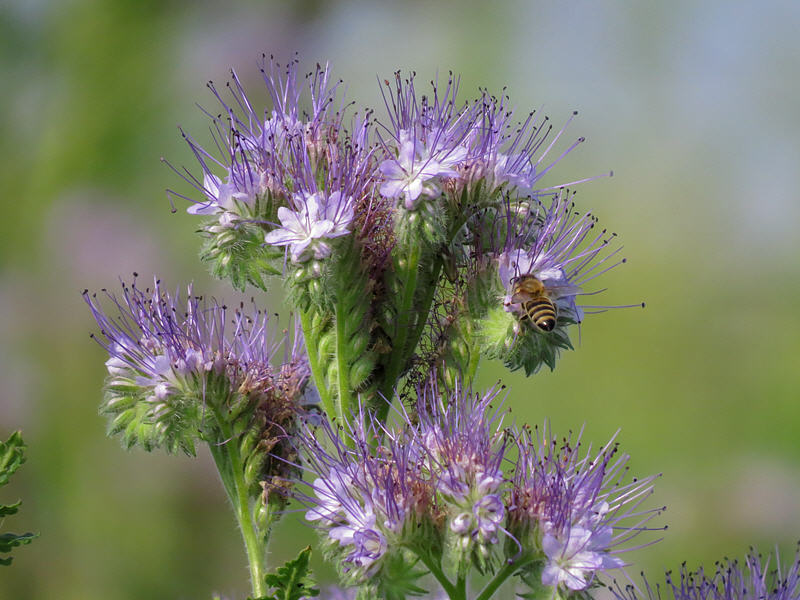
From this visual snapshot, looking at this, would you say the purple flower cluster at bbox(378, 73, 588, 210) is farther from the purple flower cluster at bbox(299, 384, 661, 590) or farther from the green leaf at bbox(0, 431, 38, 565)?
the green leaf at bbox(0, 431, 38, 565)

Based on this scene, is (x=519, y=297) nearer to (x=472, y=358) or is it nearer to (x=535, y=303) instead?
(x=535, y=303)

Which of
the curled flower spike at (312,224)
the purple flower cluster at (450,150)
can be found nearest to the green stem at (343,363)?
the curled flower spike at (312,224)

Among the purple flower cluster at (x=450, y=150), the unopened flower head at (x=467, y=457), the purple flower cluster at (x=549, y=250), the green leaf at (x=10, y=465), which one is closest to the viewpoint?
the unopened flower head at (x=467, y=457)

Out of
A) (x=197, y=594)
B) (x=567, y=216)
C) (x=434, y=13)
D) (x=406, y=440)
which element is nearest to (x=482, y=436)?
(x=406, y=440)

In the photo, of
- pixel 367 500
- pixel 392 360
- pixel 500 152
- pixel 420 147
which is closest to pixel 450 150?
pixel 420 147

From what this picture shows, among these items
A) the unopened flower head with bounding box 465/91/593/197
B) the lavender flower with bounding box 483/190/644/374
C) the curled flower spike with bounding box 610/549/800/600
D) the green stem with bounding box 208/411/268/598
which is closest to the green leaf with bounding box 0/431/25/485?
the green stem with bounding box 208/411/268/598

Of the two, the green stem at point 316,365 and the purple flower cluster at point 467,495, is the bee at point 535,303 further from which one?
the green stem at point 316,365
